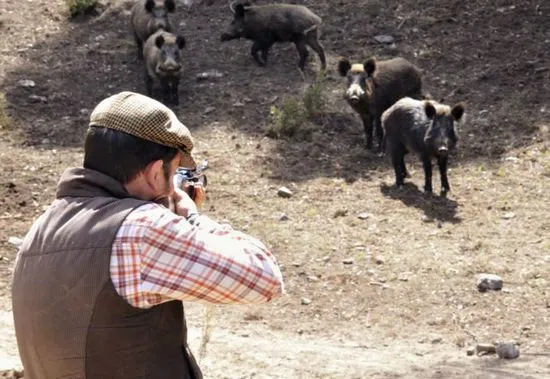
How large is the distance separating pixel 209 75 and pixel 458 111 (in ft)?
13.5

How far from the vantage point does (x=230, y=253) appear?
108 inches

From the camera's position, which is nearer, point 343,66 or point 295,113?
point 295,113

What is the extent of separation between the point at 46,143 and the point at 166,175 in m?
8.36

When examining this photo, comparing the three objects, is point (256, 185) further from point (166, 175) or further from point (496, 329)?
point (166, 175)

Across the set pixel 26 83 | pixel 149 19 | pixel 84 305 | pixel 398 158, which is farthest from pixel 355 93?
pixel 84 305

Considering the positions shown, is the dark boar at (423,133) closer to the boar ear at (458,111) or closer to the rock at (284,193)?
the boar ear at (458,111)

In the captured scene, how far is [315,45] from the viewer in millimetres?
13086

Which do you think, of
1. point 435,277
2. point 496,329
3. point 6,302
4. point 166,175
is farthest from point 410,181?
point 166,175

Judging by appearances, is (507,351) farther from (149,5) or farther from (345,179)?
(149,5)

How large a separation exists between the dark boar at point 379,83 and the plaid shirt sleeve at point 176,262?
8.77 m

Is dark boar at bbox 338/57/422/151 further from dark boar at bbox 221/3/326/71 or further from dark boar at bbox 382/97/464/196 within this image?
dark boar at bbox 221/3/326/71

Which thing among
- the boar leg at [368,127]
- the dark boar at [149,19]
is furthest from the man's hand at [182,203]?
the dark boar at [149,19]

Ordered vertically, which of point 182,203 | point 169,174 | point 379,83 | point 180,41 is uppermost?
point 169,174

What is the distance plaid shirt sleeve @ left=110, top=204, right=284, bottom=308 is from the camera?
8.89ft
